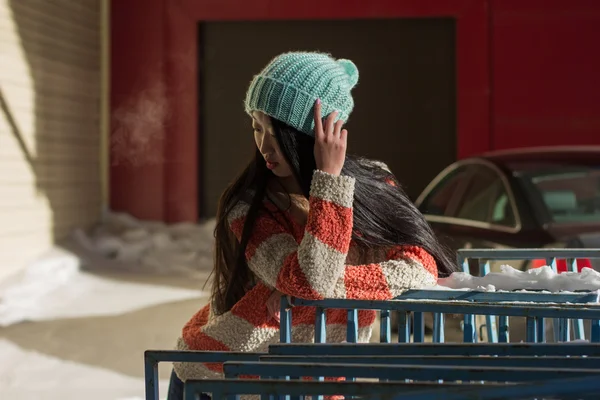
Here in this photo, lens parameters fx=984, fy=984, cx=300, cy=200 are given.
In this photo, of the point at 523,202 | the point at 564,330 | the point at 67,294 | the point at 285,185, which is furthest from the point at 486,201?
the point at 67,294

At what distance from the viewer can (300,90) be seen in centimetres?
265

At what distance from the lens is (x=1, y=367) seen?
584 centimetres

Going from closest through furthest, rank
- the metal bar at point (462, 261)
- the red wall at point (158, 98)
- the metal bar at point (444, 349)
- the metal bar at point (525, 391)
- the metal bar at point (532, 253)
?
the metal bar at point (525, 391)
the metal bar at point (444, 349)
the metal bar at point (532, 253)
the metal bar at point (462, 261)
the red wall at point (158, 98)

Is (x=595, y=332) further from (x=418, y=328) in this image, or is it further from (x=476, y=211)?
(x=476, y=211)

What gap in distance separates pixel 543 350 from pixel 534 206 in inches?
159

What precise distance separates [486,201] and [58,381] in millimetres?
2734

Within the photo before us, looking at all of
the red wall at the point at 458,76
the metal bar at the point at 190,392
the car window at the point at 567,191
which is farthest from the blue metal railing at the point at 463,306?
the red wall at the point at 458,76

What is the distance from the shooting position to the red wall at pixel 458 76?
38.3 ft

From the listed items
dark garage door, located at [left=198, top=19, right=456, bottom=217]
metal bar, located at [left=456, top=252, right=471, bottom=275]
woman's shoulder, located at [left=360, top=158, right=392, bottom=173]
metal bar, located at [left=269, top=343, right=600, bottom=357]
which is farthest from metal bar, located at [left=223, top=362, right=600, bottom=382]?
dark garage door, located at [left=198, top=19, right=456, bottom=217]

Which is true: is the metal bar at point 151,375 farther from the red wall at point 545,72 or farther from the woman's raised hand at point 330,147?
the red wall at point 545,72

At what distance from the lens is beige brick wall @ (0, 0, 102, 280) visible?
912 centimetres

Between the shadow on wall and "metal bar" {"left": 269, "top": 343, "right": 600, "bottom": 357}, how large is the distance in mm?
7796

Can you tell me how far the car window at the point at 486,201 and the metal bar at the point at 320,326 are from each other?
3.28m

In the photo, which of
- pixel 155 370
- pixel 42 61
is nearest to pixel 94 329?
pixel 42 61
